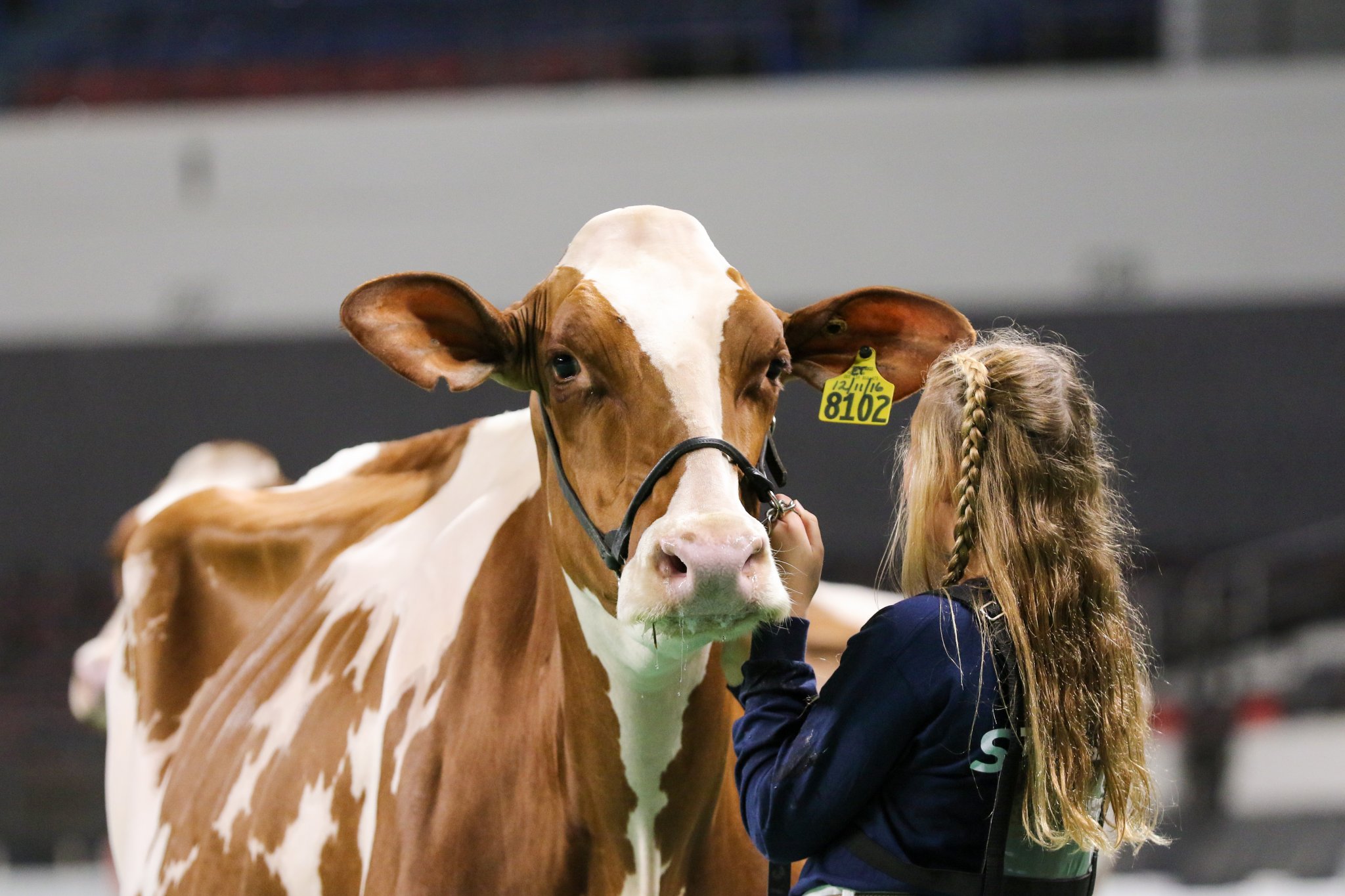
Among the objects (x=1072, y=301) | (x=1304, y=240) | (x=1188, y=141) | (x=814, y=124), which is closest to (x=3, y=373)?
(x=814, y=124)

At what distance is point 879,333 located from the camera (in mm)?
1920

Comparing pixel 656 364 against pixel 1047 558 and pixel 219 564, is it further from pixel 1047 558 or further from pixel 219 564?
pixel 219 564

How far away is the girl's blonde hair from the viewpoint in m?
1.41

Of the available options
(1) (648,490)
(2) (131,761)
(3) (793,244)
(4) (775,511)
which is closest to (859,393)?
(4) (775,511)

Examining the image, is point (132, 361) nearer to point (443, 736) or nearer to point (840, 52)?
point (840, 52)

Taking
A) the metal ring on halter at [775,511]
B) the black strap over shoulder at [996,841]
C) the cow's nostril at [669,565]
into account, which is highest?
the cow's nostril at [669,565]

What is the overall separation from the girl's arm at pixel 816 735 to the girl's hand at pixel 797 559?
0.20ft

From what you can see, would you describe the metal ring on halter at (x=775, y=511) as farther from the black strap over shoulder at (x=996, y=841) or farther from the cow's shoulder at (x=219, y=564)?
the cow's shoulder at (x=219, y=564)

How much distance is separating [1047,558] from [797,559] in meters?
0.28

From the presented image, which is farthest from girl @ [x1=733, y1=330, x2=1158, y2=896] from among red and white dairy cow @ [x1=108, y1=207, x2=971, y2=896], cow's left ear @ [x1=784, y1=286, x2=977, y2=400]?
cow's left ear @ [x1=784, y1=286, x2=977, y2=400]

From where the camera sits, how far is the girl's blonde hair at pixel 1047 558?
141cm

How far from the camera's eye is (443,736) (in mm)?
1896

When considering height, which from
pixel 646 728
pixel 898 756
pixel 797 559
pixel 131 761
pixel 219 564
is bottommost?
pixel 131 761

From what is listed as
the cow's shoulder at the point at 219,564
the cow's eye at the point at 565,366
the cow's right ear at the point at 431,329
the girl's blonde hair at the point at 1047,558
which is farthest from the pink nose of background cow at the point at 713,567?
the cow's shoulder at the point at 219,564
